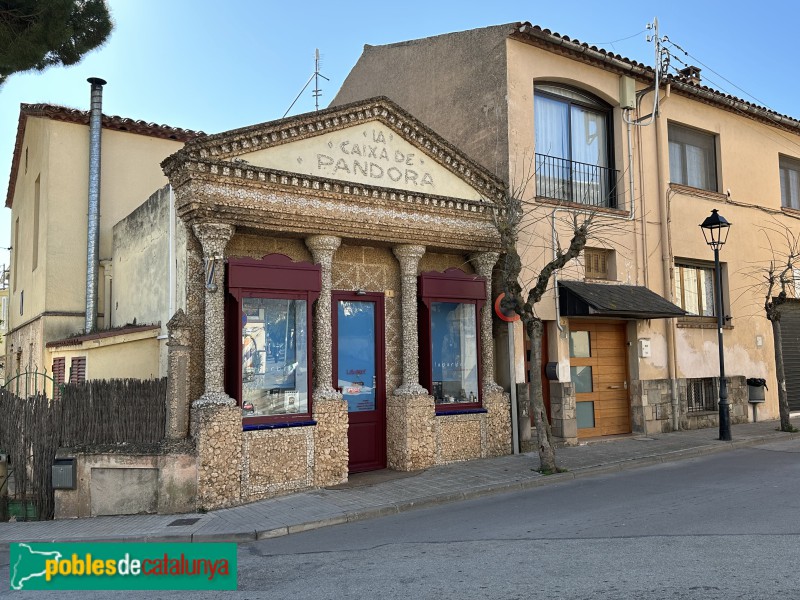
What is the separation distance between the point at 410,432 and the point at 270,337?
109 inches

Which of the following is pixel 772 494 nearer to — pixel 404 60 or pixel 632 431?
pixel 632 431

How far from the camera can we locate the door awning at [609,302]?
43.0 ft

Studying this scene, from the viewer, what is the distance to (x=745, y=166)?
17.9 m

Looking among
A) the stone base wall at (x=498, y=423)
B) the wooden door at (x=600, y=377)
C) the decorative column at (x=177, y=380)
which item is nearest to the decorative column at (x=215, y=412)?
the decorative column at (x=177, y=380)

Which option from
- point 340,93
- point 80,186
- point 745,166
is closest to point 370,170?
point 80,186

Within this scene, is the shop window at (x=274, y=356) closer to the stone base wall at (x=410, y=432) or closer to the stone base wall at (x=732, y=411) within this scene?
the stone base wall at (x=410, y=432)

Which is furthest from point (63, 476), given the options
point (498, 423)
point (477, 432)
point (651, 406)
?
point (651, 406)

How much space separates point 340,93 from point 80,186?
7.56m

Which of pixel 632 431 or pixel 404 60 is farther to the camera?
pixel 404 60

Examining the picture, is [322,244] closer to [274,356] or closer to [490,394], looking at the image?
[274,356]

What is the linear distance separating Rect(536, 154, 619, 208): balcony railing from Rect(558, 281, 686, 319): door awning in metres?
1.90

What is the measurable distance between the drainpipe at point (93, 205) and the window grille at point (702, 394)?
13.1 meters

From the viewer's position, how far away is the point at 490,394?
12.5m

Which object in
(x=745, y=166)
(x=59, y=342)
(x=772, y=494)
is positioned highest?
(x=745, y=166)
